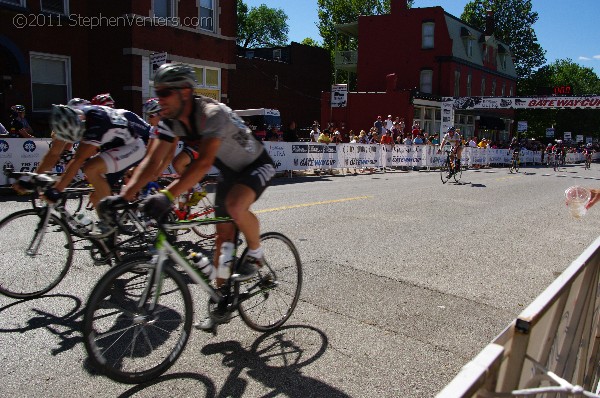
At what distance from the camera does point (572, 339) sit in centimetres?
262

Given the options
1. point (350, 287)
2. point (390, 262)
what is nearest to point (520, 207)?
point (390, 262)

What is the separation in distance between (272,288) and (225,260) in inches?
23.9

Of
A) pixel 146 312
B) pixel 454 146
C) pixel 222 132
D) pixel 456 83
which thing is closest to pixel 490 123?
pixel 456 83

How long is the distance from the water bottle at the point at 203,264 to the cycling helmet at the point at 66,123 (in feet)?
7.31

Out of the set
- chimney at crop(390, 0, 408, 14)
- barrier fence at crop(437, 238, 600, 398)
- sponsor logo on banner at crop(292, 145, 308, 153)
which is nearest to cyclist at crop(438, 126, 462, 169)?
sponsor logo on banner at crop(292, 145, 308, 153)

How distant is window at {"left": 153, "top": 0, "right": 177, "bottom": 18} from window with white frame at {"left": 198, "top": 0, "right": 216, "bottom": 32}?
1.54 meters

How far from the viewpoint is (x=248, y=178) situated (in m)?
3.94

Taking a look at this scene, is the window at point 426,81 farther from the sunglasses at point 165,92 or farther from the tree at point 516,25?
the sunglasses at point 165,92

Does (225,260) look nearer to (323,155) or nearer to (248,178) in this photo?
(248,178)

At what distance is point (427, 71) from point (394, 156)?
21.0 meters

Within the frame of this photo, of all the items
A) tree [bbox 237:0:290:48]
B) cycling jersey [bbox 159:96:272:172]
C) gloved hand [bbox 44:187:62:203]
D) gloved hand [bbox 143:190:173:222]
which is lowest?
gloved hand [bbox 44:187:62:203]

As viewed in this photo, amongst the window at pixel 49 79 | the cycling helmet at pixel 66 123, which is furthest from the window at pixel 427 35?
the cycling helmet at pixel 66 123

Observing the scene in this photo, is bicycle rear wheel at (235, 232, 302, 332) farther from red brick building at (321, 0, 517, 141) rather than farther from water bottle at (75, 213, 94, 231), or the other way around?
red brick building at (321, 0, 517, 141)

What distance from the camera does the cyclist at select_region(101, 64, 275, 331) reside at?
3438 mm
